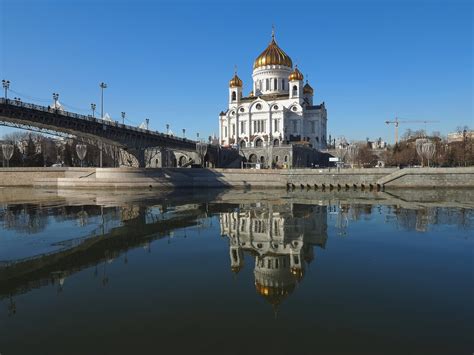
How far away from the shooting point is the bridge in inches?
1479

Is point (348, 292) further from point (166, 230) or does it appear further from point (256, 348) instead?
point (166, 230)

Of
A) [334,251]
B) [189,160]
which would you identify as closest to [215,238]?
[334,251]

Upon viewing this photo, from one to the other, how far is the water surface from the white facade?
190 ft

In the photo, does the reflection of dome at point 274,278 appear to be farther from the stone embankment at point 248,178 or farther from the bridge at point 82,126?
the stone embankment at point 248,178

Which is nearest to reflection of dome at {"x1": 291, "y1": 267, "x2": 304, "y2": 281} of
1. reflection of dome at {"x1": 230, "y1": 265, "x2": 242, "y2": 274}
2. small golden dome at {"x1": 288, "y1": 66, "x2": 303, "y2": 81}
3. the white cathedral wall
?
reflection of dome at {"x1": 230, "y1": 265, "x2": 242, "y2": 274}

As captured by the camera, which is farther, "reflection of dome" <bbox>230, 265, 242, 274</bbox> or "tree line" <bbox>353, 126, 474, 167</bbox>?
"tree line" <bbox>353, 126, 474, 167</bbox>

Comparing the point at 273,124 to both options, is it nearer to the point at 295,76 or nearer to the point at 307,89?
the point at 295,76

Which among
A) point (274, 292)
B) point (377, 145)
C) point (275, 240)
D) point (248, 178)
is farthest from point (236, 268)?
point (377, 145)

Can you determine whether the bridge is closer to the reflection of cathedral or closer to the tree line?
the reflection of cathedral

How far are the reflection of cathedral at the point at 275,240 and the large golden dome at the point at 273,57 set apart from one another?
5710 centimetres

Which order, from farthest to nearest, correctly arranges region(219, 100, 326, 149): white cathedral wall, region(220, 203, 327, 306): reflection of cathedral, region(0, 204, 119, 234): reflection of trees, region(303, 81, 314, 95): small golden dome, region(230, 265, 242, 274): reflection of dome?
region(303, 81, 314, 95): small golden dome < region(219, 100, 326, 149): white cathedral wall < region(0, 204, 119, 234): reflection of trees < region(230, 265, 242, 274): reflection of dome < region(220, 203, 327, 306): reflection of cathedral

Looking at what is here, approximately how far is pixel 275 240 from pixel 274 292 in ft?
22.2

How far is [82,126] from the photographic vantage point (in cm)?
4484

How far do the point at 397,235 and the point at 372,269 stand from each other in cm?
658
